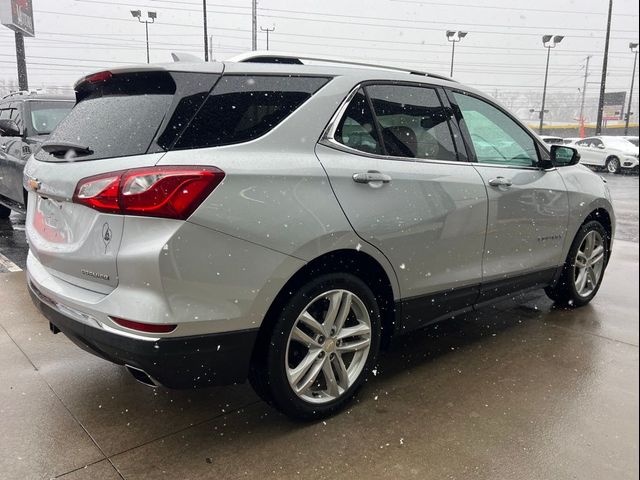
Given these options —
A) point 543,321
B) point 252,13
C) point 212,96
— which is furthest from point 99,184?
point 252,13

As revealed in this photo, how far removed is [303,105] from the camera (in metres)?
2.57

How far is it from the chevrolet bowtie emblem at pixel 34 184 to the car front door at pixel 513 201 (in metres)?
2.41

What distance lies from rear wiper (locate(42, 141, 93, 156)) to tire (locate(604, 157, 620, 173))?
2235cm

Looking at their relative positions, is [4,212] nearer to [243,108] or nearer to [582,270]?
[243,108]

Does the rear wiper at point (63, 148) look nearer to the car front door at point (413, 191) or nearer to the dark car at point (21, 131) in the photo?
the car front door at point (413, 191)

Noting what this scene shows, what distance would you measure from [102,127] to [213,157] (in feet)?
2.18

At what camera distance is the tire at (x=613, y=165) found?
20.8m

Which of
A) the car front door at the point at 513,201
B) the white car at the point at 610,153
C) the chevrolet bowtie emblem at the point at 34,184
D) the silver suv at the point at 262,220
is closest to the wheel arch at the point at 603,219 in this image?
the car front door at the point at 513,201

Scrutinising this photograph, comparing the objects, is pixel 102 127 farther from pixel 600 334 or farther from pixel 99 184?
pixel 600 334

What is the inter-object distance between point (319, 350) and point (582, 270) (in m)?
2.76

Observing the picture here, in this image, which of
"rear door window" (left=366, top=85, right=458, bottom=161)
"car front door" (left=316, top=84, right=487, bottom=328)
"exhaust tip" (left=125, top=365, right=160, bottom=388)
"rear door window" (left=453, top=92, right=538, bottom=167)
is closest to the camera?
"exhaust tip" (left=125, top=365, right=160, bottom=388)

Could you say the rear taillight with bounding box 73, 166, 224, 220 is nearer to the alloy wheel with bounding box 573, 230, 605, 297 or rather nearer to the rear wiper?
the rear wiper

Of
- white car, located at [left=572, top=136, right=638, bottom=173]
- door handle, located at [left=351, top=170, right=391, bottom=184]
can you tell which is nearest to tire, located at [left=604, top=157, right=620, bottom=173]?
white car, located at [left=572, top=136, right=638, bottom=173]

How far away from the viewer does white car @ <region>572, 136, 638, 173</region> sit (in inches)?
813
